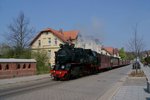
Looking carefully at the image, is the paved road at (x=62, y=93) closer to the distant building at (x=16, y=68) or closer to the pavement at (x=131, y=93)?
the pavement at (x=131, y=93)

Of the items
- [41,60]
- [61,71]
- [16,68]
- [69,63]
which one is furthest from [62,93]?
[41,60]

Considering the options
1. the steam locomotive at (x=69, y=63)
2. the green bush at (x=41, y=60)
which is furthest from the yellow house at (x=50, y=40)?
the steam locomotive at (x=69, y=63)

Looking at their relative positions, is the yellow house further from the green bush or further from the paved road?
the paved road

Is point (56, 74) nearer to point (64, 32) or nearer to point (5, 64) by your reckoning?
point (5, 64)

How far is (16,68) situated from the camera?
31297 mm

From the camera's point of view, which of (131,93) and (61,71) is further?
(61,71)

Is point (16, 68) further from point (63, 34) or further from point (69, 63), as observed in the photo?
point (63, 34)

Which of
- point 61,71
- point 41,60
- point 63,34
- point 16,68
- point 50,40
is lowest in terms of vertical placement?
point 61,71

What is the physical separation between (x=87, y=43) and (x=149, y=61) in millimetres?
19939

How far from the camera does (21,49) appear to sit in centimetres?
4941

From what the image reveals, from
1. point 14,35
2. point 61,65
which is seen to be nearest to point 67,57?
point 61,65

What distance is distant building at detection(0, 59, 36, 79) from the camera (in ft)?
94.6

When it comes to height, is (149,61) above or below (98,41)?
below

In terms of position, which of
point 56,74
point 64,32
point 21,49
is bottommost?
point 56,74
